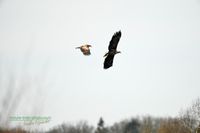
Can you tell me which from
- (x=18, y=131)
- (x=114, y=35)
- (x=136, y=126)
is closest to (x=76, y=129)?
(x=136, y=126)

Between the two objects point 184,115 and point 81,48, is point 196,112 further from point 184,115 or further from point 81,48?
point 81,48

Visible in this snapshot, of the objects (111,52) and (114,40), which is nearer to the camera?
(111,52)

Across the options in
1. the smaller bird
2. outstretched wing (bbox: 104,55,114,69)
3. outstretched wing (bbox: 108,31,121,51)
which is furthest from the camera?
outstretched wing (bbox: 108,31,121,51)

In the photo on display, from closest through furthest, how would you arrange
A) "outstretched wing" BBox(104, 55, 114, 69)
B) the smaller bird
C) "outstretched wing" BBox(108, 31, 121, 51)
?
the smaller bird < "outstretched wing" BBox(104, 55, 114, 69) < "outstretched wing" BBox(108, 31, 121, 51)

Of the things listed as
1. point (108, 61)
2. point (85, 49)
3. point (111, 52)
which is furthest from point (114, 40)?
point (85, 49)

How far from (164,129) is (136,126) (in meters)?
55.2

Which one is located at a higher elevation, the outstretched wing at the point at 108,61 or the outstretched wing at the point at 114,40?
the outstretched wing at the point at 114,40

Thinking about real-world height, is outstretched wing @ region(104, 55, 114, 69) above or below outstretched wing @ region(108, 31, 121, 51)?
below

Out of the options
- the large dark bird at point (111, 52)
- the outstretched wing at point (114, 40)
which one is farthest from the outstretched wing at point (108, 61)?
the outstretched wing at point (114, 40)

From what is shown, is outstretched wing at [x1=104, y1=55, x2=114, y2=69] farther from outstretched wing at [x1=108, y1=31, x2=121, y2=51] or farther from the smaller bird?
the smaller bird

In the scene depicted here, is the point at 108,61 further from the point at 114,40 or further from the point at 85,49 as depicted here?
the point at 85,49

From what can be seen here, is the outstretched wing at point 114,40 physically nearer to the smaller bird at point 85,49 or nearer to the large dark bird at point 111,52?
the large dark bird at point 111,52

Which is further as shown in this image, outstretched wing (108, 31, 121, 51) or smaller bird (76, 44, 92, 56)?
outstretched wing (108, 31, 121, 51)

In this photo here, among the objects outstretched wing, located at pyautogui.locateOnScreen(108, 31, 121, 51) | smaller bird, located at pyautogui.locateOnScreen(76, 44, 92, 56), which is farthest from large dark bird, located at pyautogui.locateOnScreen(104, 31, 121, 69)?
smaller bird, located at pyautogui.locateOnScreen(76, 44, 92, 56)
